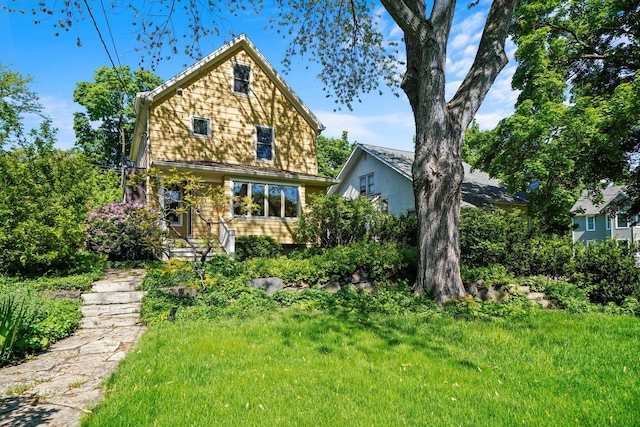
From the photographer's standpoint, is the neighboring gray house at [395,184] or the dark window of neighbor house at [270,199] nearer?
the dark window of neighbor house at [270,199]

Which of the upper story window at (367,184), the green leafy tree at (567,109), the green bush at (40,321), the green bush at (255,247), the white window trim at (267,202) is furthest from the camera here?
the upper story window at (367,184)

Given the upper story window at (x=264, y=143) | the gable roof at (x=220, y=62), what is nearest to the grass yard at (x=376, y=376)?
the upper story window at (x=264, y=143)

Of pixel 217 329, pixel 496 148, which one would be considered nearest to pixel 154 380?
pixel 217 329

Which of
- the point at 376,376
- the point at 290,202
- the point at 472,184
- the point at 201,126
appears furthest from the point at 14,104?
the point at 376,376

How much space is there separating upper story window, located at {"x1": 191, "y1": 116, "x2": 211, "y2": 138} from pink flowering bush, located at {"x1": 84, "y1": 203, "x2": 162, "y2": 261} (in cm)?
402

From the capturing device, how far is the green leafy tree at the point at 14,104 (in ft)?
80.5

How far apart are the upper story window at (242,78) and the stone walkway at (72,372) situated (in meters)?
10.8

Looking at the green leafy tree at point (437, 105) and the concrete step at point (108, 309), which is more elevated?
the green leafy tree at point (437, 105)

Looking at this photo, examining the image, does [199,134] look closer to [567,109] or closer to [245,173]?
[245,173]

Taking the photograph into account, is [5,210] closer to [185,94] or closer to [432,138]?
[185,94]

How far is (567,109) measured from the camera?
43.0 feet

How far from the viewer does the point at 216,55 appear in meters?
14.0

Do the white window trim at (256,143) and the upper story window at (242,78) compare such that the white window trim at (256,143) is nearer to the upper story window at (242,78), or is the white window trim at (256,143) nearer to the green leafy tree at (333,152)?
the upper story window at (242,78)

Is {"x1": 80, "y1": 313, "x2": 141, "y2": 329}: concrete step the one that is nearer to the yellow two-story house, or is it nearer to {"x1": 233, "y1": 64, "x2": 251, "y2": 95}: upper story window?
the yellow two-story house
